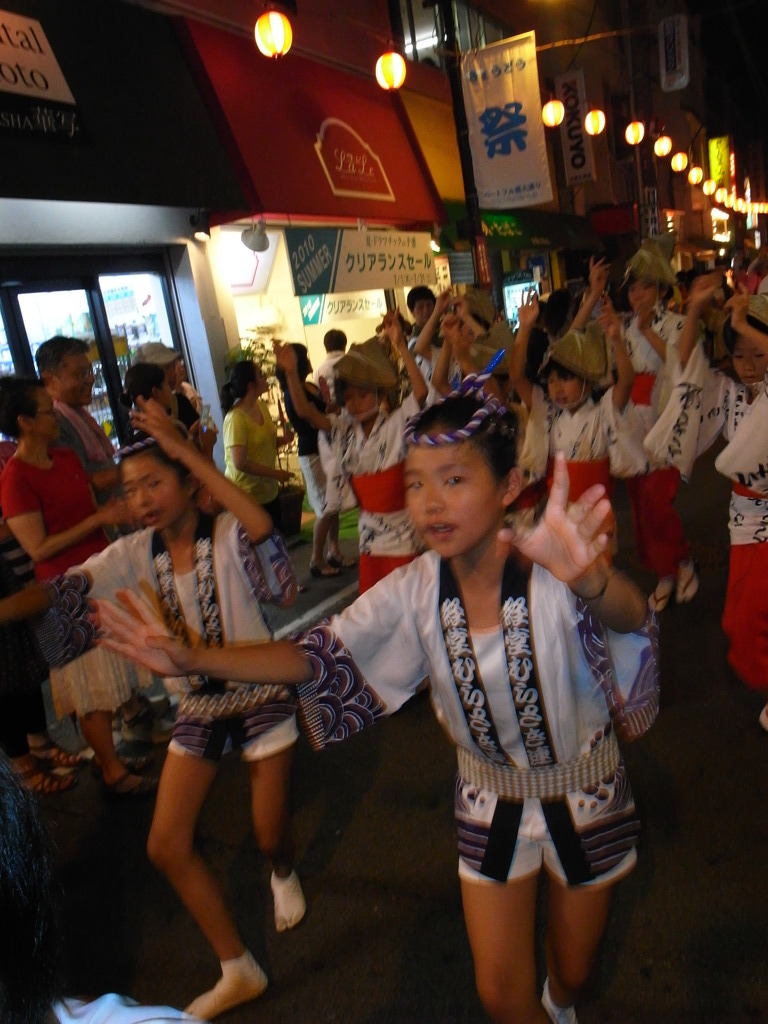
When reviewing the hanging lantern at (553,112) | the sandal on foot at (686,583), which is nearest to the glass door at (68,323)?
the sandal on foot at (686,583)

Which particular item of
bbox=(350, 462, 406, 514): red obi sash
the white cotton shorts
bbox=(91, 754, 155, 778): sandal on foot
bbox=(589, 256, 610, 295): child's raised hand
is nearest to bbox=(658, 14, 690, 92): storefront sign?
bbox=(589, 256, 610, 295): child's raised hand

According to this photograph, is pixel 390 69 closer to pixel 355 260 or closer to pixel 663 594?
pixel 355 260

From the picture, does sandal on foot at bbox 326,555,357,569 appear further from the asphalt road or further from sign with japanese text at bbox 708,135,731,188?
sign with japanese text at bbox 708,135,731,188

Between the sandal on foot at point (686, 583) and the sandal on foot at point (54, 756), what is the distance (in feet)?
13.2

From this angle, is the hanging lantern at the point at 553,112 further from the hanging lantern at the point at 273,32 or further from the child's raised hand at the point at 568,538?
the child's raised hand at the point at 568,538

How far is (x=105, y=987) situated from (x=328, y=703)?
1.84 m

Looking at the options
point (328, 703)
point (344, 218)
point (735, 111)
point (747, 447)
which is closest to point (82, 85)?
point (344, 218)

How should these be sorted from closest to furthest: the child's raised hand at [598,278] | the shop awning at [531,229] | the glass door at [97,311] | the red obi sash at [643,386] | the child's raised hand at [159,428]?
the child's raised hand at [159,428]
the child's raised hand at [598,278]
the red obi sash at [643,386]
the glass door at [97,311]
the shop awning at [531,229]

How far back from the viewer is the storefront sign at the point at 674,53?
59.0ft

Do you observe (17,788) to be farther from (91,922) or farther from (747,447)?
(747,447)

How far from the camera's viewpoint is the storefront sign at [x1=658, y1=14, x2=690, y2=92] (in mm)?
17984

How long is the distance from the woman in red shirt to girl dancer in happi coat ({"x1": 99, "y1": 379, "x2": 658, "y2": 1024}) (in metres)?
1.67

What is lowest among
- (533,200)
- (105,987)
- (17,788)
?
(105,987)

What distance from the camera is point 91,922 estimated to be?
3385 mm
